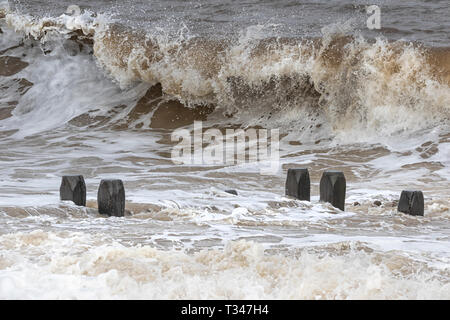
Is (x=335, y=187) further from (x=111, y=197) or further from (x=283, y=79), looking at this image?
(x=283, y=79)

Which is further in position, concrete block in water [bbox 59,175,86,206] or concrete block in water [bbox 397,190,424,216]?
concrete block in water [bbox 397,190,424,216]

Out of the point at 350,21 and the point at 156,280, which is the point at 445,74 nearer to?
the point at 350,21

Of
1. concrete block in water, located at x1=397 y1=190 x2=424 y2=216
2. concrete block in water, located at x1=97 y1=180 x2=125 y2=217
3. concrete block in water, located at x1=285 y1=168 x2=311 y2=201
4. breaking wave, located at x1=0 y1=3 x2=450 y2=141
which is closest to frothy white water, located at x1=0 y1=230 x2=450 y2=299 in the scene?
concrete block in water, located at x1=97 y1=180 x2=125 y2=217

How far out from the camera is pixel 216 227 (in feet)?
18.6

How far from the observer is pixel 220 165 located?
35.1 feet

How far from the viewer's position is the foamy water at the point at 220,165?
3883mm

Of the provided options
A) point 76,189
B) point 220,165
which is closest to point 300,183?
point 76,189

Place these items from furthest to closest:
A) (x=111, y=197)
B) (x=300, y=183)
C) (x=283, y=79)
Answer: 1. (x=283, y=79)
2. (x=300, y=183)
3. (x=111, y=197)

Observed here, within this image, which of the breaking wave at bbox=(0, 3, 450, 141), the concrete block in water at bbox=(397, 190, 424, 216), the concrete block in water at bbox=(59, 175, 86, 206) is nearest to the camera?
the concrete block in water at bbox=(59, 175, 86, 206)

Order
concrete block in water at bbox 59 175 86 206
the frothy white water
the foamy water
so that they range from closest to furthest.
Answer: the frothy white water
the foamy water
concrete block in water at bbox 59 175 86 206

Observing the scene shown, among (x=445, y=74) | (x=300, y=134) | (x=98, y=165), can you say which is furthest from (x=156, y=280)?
(x=445, y=74)

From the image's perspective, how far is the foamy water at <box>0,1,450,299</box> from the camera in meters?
3.88

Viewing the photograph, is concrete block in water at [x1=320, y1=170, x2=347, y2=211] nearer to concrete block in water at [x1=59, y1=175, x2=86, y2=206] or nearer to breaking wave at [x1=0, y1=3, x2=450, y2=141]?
concrete block in water at [x1=59, y1=175, x2=86, y2=206]

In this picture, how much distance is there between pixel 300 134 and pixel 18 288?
9992 mm
